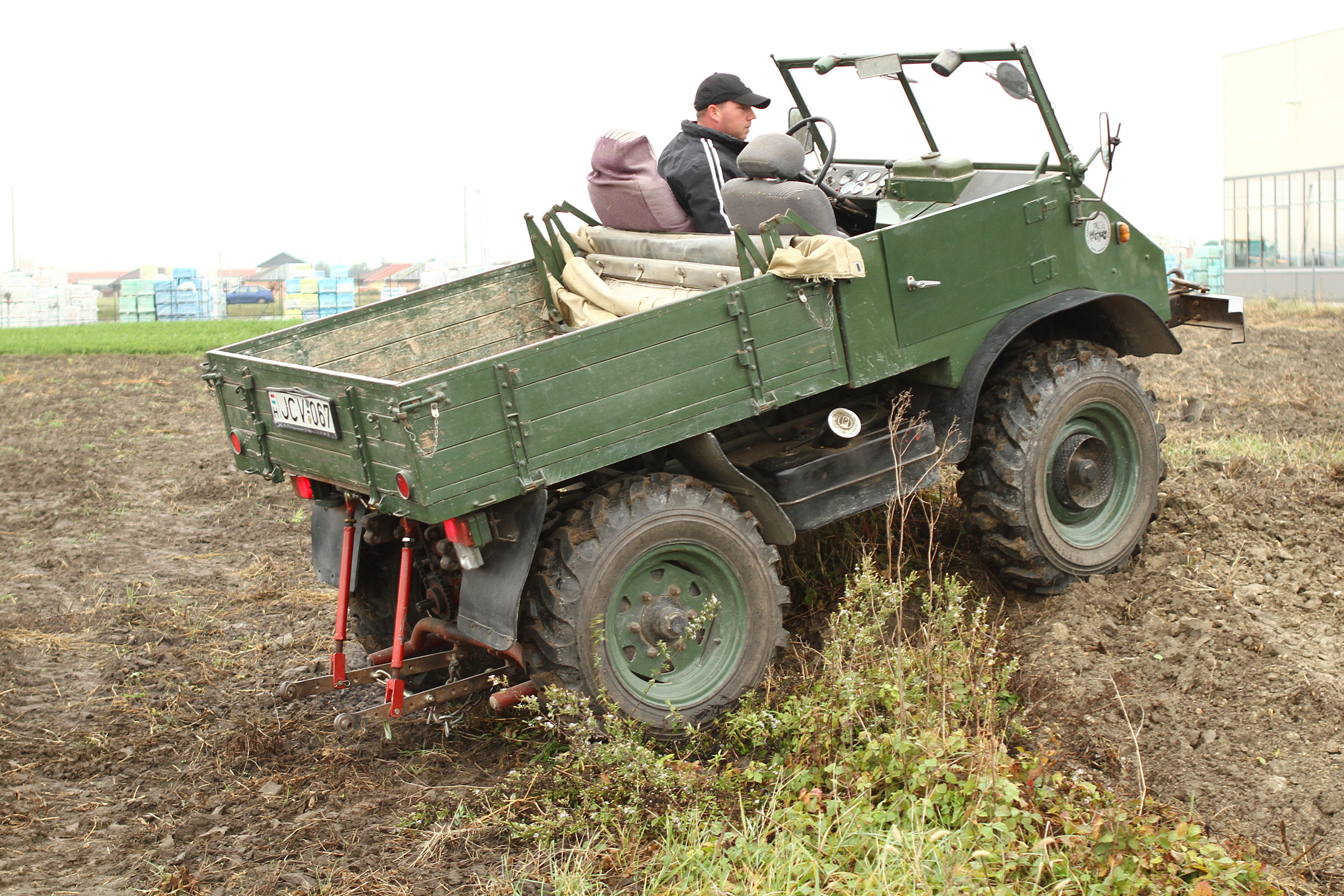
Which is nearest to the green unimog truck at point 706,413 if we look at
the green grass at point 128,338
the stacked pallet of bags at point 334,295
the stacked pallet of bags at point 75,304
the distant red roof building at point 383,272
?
the green grass at point 128,338

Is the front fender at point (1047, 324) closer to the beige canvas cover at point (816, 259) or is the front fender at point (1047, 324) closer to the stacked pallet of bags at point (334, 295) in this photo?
the beige canvas cover at point (816, 259)

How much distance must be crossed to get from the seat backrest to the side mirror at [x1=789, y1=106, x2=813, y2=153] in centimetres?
122

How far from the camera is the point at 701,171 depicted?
5.51 m

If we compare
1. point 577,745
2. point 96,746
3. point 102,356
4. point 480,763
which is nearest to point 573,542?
point 577,745

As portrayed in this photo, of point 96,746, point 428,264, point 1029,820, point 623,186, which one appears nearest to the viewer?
point 1029,820

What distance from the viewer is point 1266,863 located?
3637 mm

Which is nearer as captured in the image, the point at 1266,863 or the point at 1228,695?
the point at 1266,863

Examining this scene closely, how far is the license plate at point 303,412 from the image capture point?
4.29m

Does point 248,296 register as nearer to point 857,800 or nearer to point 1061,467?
point 1061,467

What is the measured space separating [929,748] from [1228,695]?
4.47ft

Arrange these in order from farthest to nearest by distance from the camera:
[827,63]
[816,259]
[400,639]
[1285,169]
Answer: [1285,169], [827,63], [816,259], [400,639]

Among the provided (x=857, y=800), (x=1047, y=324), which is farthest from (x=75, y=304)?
(x=857, y=800)

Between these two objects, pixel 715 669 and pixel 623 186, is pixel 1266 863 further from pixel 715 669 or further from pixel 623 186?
pixel 623 186

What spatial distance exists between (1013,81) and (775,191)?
4.13 ft
